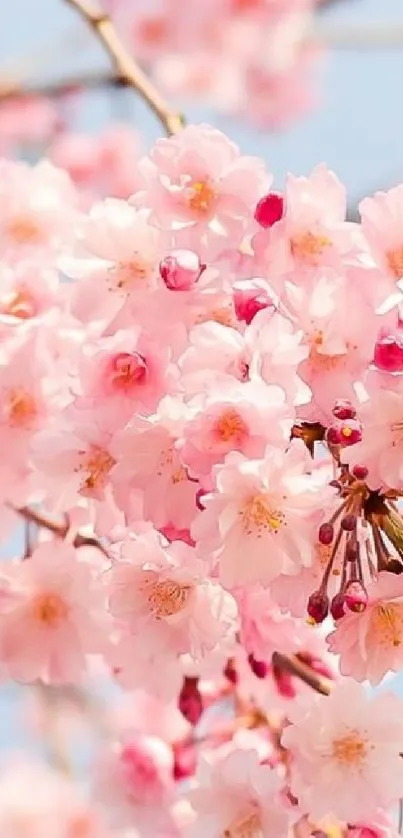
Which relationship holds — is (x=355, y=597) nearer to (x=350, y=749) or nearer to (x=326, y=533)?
(x=326, y=533)

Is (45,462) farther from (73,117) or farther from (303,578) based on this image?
(73,117)

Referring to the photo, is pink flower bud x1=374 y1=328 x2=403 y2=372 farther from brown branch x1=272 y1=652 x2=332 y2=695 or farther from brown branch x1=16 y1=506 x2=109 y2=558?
brown branch x1=16 y1=506 x2=109 y2=558

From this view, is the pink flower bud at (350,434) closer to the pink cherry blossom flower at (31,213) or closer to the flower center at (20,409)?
the flower center at (20,409)

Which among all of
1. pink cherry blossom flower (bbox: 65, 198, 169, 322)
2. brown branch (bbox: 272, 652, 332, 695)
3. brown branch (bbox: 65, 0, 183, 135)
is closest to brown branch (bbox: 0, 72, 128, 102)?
brown branch (bbox: 65, 0, 183, 135)

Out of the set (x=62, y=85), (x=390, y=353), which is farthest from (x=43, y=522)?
(x=62, y=85)

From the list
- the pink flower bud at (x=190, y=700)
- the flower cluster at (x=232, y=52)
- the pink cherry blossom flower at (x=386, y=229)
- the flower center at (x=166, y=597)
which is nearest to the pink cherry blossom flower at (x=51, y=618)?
the pink flower bud at (x=190, y=700)

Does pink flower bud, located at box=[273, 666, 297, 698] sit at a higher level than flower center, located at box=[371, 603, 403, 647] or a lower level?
lower
